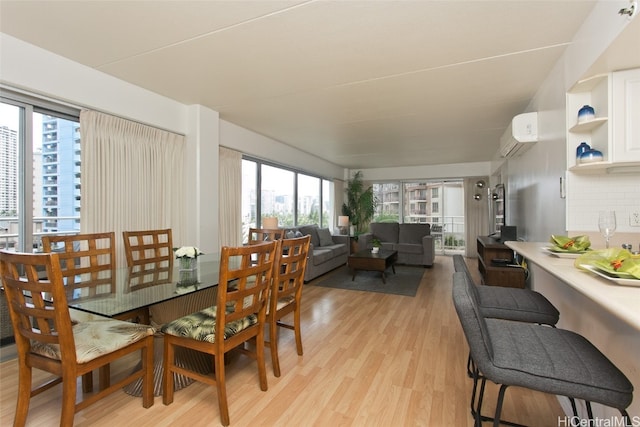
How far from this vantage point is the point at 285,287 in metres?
2.19

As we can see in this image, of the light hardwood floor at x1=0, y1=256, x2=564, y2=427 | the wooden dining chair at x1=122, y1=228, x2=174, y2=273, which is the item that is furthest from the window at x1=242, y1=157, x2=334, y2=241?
the light hardwood floor at x1=0, y1=256, x2=564, y2=427

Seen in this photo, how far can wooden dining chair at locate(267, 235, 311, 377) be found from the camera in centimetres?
201

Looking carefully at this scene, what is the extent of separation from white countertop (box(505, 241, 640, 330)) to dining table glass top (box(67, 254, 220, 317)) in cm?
184

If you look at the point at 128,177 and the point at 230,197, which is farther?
the point at 230,197

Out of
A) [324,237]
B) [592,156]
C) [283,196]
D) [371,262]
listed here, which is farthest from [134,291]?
[324,237]

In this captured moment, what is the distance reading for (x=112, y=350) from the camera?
1.48 m

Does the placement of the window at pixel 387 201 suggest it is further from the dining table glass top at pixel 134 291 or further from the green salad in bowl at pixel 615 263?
the green salad in bowl at pixel 615 263

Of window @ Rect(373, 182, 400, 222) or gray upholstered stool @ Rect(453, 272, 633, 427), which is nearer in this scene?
gray upholstered stool @ Rect(453, 272, 633, 427)

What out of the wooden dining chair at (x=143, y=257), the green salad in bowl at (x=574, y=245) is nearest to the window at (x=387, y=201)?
the wooden dining chair at (x=143, y=257)

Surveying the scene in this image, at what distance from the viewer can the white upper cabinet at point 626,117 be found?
1.67 meters

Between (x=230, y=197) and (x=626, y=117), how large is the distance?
3.96m

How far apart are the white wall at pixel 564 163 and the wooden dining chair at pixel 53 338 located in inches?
114

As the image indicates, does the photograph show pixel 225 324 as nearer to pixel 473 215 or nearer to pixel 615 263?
pixel 615 263

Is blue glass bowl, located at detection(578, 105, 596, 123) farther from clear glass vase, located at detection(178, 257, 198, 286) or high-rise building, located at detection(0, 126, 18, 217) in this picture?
high-rise building, located at detection(0, 126, 18, 217)
